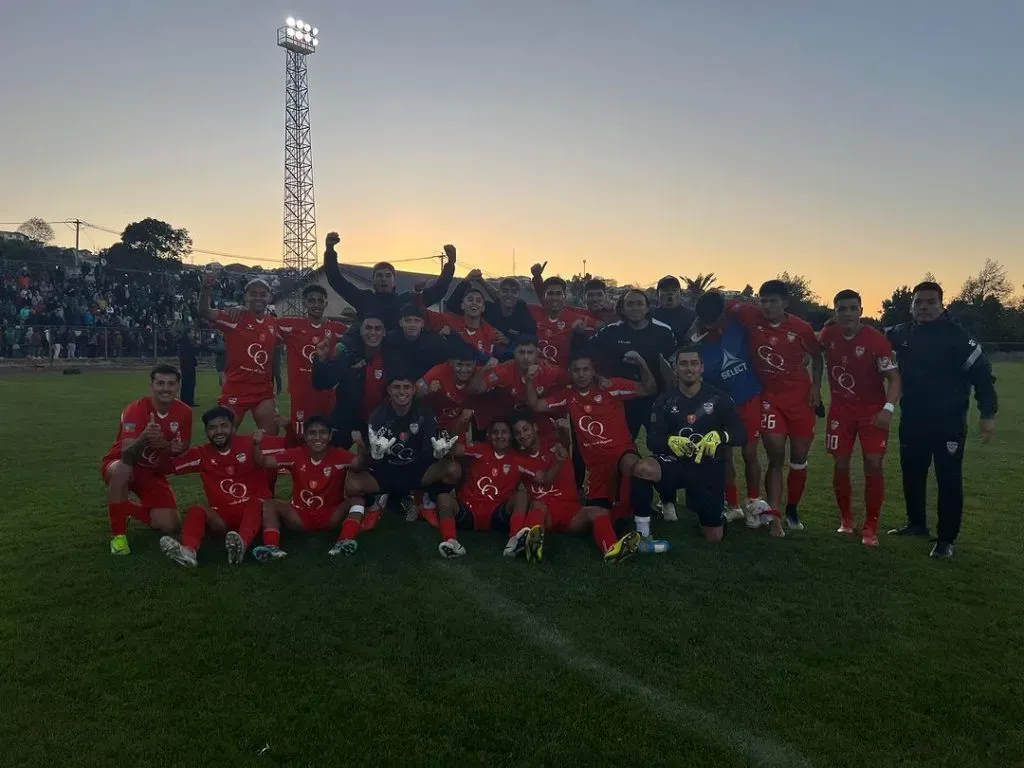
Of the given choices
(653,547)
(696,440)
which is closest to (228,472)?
(653,547)

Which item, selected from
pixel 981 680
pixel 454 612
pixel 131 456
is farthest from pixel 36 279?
pixel 981 680

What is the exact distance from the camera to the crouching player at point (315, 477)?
211 inches

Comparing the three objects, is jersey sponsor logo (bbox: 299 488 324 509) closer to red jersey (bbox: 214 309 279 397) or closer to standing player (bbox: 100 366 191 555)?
standing player (bbox: 100 366 191 555)

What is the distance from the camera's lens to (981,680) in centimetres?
326

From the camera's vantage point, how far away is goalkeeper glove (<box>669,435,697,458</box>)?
17.9 ft

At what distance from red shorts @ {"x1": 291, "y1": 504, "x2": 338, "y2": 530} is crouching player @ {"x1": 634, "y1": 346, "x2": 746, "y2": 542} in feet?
8.22

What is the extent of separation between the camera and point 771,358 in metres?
6.03

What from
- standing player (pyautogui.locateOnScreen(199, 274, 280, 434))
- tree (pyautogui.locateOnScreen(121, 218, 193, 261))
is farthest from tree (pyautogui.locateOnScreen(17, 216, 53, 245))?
standing player (pyautogui.locateOnScreen(199, 274, 280, 434))

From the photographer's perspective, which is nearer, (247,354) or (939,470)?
(939,470)

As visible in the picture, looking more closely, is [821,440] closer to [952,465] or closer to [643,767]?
[952,465]

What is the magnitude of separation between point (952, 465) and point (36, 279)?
1365 inches

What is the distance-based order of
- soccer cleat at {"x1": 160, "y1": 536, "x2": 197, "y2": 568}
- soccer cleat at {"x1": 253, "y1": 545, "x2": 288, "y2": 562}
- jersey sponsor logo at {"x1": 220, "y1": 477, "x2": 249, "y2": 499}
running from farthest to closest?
Answer: 1. jersey sponsor logo at {"x1": 220, "y1": 477, "x2": 249, "y2": 499}
2. soccer cleat at {"x1": 253, "y1": 545, "x2": 288, "y2": 562}
3. soccer cleat at {"x1": 160, "y1": 536, "x2": 197, "y2": 568}

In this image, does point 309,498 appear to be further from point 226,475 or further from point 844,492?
point 844,492

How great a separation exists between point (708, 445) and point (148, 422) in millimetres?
4462
